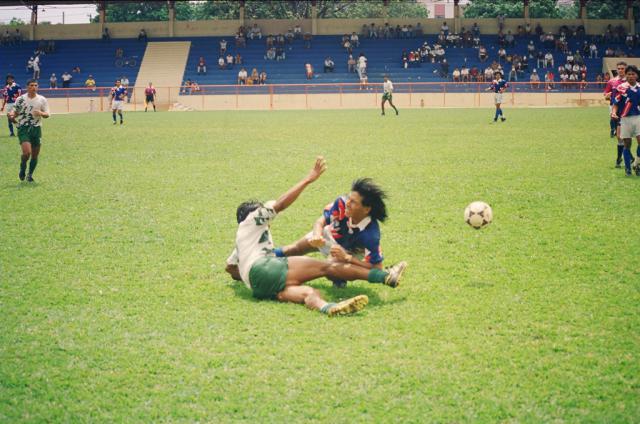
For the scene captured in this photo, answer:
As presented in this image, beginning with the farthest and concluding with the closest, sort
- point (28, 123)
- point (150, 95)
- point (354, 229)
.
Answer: point (150, 95)
point (28, 123)
point (354, 229)

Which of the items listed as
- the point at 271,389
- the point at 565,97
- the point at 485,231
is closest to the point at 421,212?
the point at 485,231

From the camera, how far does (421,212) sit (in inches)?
401

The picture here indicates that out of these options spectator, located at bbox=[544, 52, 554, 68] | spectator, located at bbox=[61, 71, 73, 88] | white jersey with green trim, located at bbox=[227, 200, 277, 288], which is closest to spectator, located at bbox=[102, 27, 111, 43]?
spectator, located at bbox=[61, 71, 73, 88]

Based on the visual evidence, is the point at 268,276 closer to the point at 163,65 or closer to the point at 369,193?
the point at 369,193

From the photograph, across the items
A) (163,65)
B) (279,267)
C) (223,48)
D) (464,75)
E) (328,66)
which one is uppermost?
(223,48)

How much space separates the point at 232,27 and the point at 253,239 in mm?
53181

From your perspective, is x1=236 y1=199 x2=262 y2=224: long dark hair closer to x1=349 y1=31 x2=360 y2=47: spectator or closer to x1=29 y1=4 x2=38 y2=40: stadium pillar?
x1=349 y1=31 x2=360 y2=47: spectator

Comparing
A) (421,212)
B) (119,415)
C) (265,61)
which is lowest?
(119,415)

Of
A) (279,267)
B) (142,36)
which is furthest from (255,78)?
(279,267)

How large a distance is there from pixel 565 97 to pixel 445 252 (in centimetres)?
4063

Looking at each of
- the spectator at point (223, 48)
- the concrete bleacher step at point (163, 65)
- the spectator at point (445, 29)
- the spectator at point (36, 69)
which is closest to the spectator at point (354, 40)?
the spectator at point (445, 29)

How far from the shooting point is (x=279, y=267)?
6.14 meters

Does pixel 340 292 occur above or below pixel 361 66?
below

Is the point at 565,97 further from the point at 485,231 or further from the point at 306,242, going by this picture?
the point at 306,242
